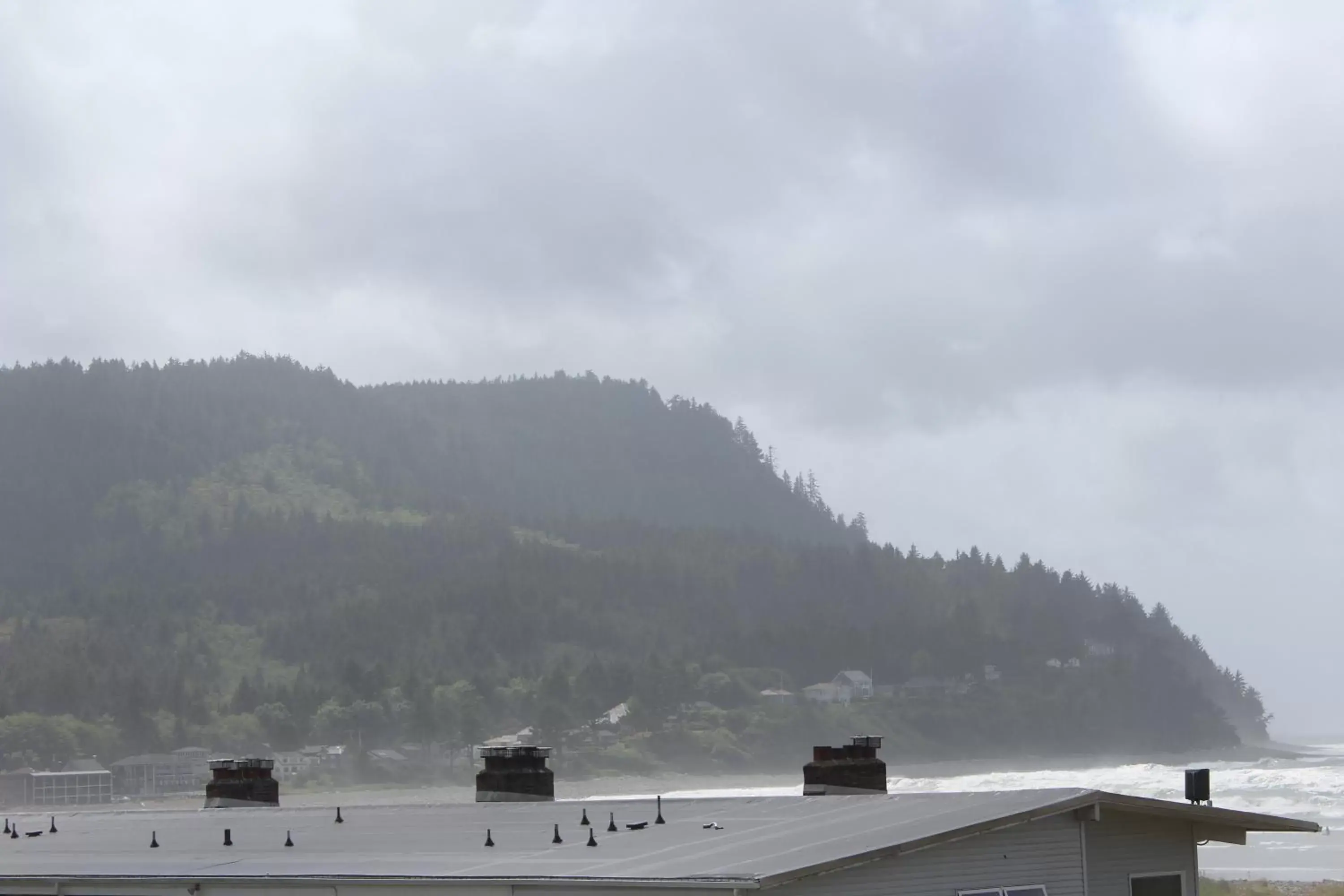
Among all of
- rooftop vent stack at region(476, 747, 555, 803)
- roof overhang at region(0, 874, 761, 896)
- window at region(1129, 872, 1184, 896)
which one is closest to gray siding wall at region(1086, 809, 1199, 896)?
window at region(1129, 872, 1184, 896)

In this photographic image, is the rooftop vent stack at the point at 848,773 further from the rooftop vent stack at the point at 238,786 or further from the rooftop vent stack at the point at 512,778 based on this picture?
the rooftop vent stack at the point at 238,786

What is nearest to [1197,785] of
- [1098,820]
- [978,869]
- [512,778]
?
[1098,820]

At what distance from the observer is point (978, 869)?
14477mm

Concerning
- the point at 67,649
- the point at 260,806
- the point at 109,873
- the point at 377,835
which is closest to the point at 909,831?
the point at 377,835

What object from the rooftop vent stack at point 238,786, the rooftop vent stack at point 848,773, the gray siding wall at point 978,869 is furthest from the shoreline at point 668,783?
the gray siding wall at point 978,869

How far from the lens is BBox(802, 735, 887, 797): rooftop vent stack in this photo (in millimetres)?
20422

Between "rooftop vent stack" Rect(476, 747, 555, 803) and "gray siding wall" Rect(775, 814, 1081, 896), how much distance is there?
30.2 feet

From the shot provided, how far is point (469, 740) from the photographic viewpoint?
188250 mm

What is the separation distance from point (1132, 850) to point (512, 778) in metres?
9.56

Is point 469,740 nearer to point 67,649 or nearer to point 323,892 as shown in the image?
point 67,649

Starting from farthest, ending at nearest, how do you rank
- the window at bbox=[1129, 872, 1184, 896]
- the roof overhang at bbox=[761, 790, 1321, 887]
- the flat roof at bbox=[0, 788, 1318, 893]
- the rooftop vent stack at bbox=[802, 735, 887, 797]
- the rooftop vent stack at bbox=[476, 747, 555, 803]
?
the rooftop vent stack at bbox=[476, 747, 555, 803], the rooftop vent stack at bbox=[802, 735, 887, 797], the window at bbox=[1129, 872, 1184, 896], the flat roof at bbox=[0, 788, 1318, 893], the roof overhang at bbox=[761, 790, 1321, 887]

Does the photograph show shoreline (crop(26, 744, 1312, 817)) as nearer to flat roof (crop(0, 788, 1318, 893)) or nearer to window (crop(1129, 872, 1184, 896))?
flat roof (crop(0, 788, 1318, 893))

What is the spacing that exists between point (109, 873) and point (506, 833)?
3.82 metres

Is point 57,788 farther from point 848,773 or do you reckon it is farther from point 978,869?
point 978,869
